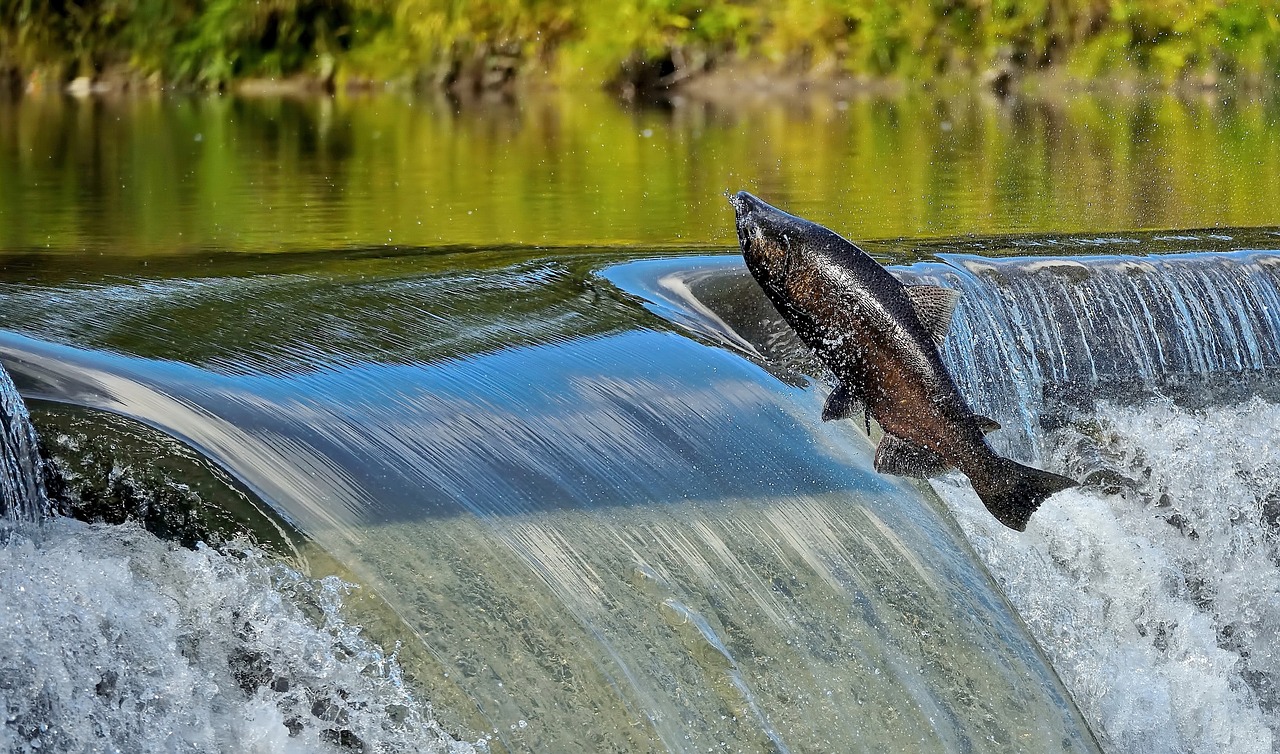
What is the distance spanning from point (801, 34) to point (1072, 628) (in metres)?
19.8

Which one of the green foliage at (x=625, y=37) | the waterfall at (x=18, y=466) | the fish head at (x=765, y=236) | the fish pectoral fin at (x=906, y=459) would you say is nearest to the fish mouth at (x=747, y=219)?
the fish head at (x=765, y=236)

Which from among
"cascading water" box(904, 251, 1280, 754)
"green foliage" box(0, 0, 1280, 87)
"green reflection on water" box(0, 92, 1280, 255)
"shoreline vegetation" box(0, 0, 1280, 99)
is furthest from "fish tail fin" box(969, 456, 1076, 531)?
"green foliage" box(0, 0, 1280, 87)

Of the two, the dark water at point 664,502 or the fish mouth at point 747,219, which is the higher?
the fish mouth at point 747,219

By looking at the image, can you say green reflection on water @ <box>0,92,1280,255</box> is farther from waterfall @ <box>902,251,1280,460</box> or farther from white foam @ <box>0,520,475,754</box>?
white foam @ <box>0,520,475,754</box>

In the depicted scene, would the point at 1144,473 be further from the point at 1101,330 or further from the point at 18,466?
the point at 18,466

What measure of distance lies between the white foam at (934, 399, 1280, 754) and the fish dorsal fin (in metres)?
0.74

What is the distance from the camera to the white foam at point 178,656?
10.0 ft

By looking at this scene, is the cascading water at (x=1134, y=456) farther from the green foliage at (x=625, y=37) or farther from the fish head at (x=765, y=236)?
the green foliage at (x=625, y=37)

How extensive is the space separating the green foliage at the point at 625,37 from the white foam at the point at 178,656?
62.8ft

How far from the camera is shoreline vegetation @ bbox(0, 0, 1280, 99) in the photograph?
21.2 meters

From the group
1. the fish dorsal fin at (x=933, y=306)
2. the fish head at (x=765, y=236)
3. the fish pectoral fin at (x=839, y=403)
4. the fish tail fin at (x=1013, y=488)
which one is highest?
the fish head at (x=765, y=236)

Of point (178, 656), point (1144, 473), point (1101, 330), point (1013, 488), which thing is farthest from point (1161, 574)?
point (178, 656)

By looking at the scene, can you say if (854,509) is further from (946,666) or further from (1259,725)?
(1259,725)

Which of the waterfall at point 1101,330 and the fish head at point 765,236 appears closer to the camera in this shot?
the fish head at point 765,236
